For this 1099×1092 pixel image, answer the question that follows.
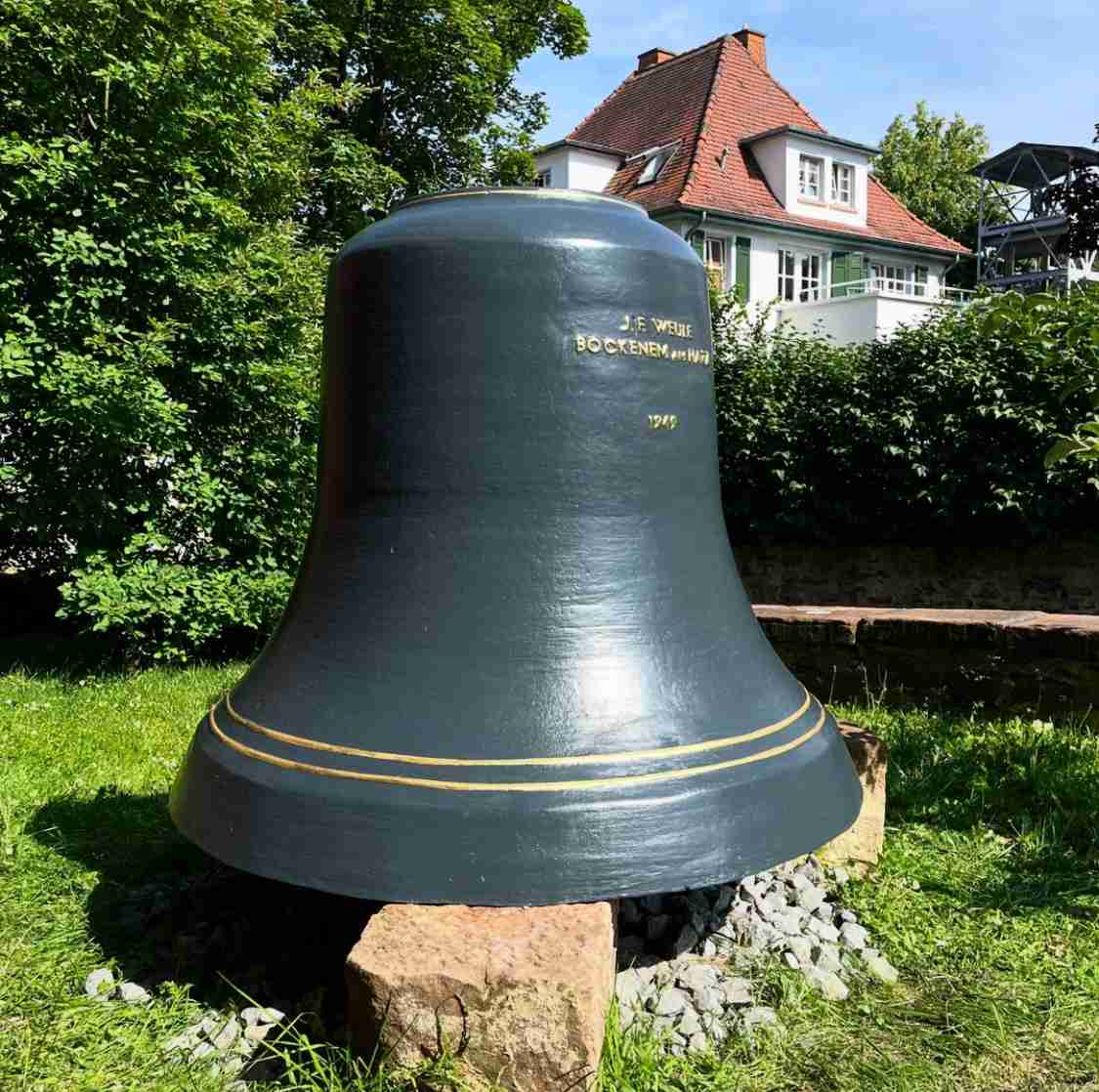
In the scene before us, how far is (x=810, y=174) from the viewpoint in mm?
24250

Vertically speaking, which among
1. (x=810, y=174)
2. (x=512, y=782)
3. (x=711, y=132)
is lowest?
(x=512, y=782)

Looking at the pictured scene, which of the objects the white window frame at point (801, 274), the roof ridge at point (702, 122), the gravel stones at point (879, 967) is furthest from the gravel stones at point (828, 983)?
the white window frame at point (801, 274)

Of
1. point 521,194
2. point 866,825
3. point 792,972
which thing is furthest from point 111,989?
point 866,825

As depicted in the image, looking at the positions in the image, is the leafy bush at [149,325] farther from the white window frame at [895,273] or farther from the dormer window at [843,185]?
the white window frame at [895,273]

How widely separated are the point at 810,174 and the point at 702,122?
2.89 meters

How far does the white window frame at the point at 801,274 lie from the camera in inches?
930

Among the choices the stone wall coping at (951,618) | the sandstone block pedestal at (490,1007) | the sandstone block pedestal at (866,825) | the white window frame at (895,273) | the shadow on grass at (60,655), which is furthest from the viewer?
the white window frame at (895,273)

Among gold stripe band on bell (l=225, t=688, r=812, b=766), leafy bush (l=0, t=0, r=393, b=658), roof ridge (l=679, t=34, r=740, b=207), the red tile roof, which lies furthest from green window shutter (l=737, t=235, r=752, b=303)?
gold stripe band on bell (l=225, t=688, r=812, b=766)

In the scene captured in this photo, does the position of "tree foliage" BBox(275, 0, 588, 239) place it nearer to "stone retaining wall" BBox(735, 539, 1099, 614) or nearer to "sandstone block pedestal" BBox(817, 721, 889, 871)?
"stone retaining wall" BBox(735, 539, 1099, 614)

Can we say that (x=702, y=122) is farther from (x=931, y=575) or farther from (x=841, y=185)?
(x=931, y=575)

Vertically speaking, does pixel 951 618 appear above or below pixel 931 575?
above

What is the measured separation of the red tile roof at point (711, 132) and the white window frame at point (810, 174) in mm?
631

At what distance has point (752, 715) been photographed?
9.12 ft

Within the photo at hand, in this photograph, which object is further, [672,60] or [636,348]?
[672,60]
